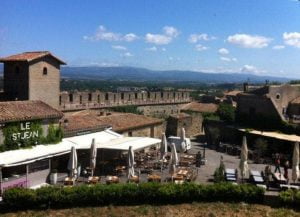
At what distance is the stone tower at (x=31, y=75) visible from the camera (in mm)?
25281

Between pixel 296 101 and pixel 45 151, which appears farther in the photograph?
pixel 296 101

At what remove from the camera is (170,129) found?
36250 millimetres

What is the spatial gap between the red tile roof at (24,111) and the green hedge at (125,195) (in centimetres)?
441

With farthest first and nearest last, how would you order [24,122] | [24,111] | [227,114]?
[227,114] < [24,111] < [24,122]

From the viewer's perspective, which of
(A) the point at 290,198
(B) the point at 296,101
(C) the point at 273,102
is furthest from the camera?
(B) the point at 296,101

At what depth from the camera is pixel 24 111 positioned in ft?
69.9

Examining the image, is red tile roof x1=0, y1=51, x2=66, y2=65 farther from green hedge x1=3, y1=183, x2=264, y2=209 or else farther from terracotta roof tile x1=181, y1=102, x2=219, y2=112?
terracotta roof tile x1=181, y1=102, x2=219, y2=112

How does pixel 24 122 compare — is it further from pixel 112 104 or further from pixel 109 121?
pixel 112 104

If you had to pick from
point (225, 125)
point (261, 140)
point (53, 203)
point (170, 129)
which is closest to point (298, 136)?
point (261, 140)

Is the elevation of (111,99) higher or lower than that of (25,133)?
higher

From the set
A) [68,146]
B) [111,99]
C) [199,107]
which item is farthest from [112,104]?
[68,146]

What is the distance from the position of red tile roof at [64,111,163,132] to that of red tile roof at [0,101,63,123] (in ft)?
6.68

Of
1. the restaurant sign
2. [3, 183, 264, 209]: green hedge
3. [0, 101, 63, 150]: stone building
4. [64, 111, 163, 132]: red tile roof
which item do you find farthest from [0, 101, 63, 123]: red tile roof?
[3, 183, 264, 209]: green hedge

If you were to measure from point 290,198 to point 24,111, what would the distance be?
13.3 metres
